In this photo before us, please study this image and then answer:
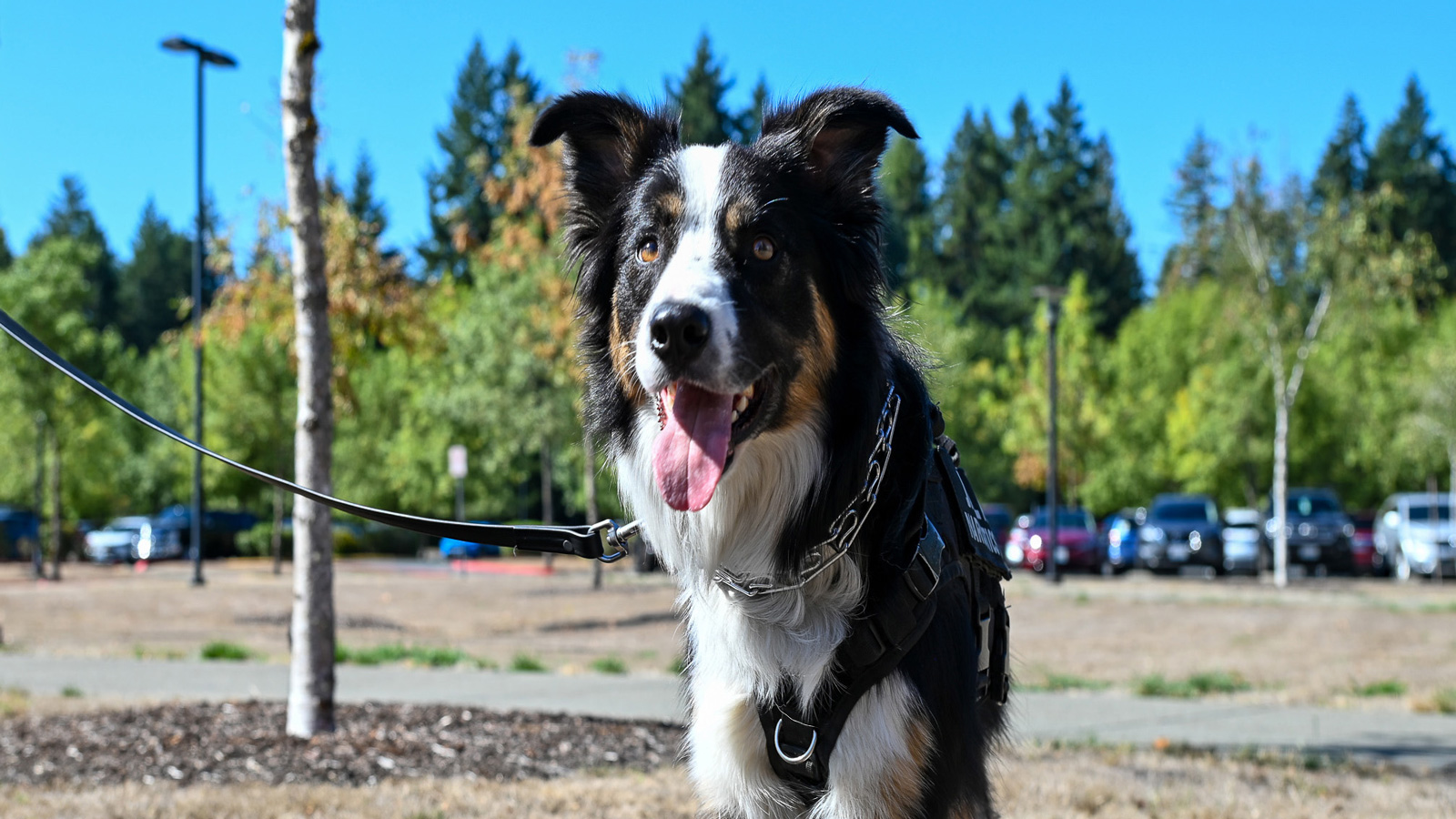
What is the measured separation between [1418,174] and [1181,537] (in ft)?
150

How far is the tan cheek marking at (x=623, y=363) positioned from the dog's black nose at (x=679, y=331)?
32 centimetres

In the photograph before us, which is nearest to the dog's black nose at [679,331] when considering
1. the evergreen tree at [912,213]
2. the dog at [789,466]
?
the dog at [789,466]

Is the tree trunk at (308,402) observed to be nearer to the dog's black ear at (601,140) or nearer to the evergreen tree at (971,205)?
the dog's black ear at (601,140)

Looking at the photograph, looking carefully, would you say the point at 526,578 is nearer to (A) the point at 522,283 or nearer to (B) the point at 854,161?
(A) the point at 522,283

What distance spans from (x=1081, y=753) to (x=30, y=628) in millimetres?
14099

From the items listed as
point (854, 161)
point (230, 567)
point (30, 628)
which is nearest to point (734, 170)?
point (854, 161)

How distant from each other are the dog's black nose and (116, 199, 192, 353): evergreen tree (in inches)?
3136

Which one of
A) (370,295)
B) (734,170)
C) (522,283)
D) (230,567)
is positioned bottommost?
(230,567)

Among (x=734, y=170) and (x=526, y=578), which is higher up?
(x=734, y=170)

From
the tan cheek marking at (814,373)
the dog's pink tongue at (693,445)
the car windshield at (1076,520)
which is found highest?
the tan cheek marking at (814,373)

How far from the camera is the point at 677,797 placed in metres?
5.27

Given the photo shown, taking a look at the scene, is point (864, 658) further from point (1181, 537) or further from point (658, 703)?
point (1181, 537)

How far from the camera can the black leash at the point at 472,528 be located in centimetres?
338

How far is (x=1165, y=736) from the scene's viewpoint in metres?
7.32
